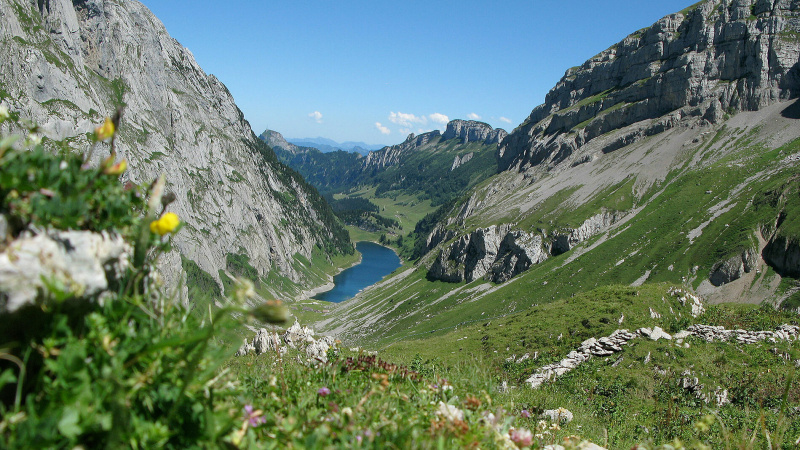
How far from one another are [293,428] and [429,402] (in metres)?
1.91

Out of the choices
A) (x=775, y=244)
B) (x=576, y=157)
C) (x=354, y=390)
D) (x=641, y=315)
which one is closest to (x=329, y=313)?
(x=576, y=157)

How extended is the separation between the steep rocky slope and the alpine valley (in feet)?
2.37

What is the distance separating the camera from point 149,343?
327 centimetres

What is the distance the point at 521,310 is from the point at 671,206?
2400 inches

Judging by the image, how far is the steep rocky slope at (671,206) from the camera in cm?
10156

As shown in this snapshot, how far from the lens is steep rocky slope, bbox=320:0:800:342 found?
333 feet

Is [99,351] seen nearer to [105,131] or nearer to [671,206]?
[105,131]

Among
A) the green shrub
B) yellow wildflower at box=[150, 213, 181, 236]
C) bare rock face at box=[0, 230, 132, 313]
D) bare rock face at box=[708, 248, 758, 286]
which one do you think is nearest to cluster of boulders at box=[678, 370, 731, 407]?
the green shrub

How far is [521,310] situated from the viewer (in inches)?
4306

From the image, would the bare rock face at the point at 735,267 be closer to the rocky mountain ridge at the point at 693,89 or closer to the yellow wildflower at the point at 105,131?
the rocky mountain ridge at the point at 693,89

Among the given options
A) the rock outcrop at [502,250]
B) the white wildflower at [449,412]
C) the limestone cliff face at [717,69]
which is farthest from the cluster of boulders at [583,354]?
the limestone cliff face at [717,69]

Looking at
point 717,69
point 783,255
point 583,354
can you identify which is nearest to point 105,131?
point 583,354

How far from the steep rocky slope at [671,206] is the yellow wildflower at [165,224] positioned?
10676 centimetres

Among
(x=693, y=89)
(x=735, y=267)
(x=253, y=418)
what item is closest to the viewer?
(x=253, y=418)
